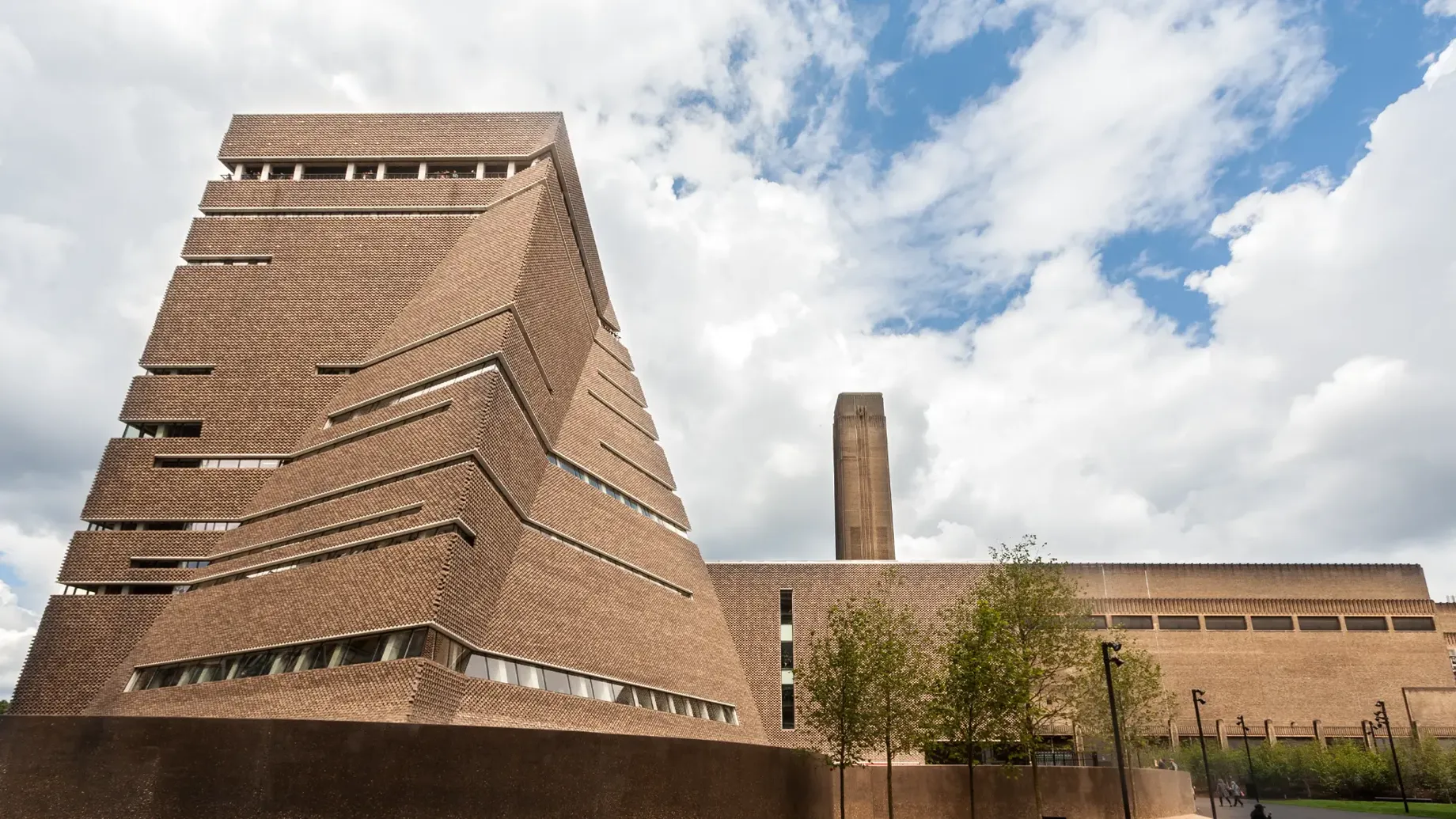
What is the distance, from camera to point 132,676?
94.4ft

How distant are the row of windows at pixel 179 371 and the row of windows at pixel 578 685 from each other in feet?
69.2

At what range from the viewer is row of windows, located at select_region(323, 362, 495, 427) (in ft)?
98.1

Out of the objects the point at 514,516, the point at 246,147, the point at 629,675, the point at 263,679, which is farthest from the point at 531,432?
the point at 246,147

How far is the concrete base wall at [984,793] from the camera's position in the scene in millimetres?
35281

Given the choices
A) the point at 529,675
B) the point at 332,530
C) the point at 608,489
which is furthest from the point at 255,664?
the point at 608,489

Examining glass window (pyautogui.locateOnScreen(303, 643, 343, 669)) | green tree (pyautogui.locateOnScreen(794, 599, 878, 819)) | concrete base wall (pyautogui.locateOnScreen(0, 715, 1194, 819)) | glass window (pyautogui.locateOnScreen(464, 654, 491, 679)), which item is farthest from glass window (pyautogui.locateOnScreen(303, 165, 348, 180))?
→ concrete base wall (pyautogui.locateOnScreen(0, 715, 1194, 819))

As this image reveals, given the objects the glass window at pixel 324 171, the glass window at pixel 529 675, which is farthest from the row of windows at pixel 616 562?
the glass window at pixel 324 171

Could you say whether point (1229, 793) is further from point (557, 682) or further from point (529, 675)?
point (529, 675)

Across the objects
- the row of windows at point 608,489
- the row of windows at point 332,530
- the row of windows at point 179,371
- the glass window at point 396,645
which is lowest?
the glass window at point 396,645

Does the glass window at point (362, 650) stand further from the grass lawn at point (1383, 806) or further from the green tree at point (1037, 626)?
the grass lawn at point (1383, 806)

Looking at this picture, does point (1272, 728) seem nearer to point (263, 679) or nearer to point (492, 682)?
point (492, 682)

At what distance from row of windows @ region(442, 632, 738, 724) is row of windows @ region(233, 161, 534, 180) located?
2474cm

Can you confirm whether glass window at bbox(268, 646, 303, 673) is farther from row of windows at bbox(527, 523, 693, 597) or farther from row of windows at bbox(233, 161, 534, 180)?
row of windows at bbox(233, 161, 534, 180)

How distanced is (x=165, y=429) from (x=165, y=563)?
6.07m
